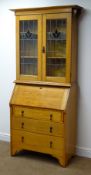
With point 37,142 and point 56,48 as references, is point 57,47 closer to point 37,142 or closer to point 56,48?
point 56,48

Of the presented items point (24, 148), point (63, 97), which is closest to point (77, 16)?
point (63, 97)

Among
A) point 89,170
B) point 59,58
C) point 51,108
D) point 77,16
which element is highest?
point 77,16

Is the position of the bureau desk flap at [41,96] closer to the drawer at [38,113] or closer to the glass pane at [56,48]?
the drawer at [38,113]

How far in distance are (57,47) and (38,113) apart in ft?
2.80

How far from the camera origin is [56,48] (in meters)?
3.34

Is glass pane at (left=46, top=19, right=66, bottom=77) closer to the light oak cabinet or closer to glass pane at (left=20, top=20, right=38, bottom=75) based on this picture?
the light oak cabinet

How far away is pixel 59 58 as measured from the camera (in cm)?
333

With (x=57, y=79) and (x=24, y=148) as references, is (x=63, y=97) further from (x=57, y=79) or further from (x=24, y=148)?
(x=24, y=148)

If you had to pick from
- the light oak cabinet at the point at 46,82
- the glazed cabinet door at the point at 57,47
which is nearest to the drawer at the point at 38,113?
the light oak cabinet at the point at 46,82

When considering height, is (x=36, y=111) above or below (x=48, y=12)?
below

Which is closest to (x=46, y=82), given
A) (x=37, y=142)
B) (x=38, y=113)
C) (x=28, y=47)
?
(x=38, y=113)

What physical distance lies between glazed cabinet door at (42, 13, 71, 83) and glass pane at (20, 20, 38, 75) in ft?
0.49

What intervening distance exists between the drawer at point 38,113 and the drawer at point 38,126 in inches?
2.0

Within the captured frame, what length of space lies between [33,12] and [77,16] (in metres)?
0.55
